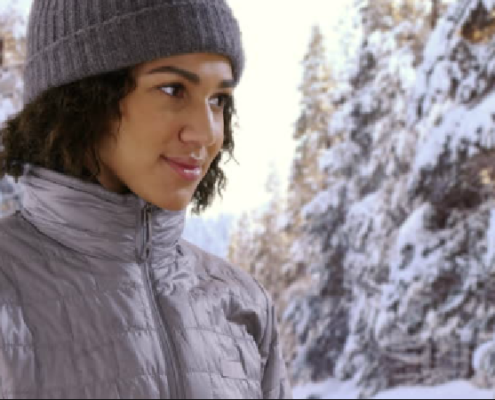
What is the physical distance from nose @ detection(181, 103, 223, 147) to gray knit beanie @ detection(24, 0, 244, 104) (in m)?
0.07

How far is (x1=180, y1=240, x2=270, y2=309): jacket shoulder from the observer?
100 cm

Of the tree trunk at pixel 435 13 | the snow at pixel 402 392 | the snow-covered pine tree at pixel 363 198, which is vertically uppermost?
the tree trunk at pixel 435 13

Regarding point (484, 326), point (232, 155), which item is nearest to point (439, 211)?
point (484, 326)

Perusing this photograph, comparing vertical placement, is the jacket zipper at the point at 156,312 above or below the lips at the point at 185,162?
below

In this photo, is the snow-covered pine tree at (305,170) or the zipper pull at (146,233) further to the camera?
the snow-covered pine tree at (305,170)

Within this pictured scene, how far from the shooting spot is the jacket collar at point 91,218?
33.8 inches

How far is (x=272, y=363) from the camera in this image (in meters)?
1.03

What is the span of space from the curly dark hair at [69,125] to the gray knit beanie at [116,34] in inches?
0.6

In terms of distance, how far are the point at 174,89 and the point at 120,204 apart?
152mm

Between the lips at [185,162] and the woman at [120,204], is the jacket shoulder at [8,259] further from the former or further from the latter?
the lips at [185,162]

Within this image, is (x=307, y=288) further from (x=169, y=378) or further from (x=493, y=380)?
(x=169, y=378)

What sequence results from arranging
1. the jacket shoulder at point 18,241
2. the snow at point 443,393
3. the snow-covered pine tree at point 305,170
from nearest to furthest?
the jacket shoulder at point 18,241 → the snow at point 443,393 → the snow-covered pine tree at point 305,170

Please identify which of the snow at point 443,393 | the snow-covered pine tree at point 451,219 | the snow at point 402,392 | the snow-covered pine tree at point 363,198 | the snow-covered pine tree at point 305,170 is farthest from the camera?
the snow-covered pine tree at point 305,170

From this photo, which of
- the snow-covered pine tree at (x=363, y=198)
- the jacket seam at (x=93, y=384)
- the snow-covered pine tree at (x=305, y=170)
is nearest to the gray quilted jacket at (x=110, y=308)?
the jacket seam at (x=93, y=384)
